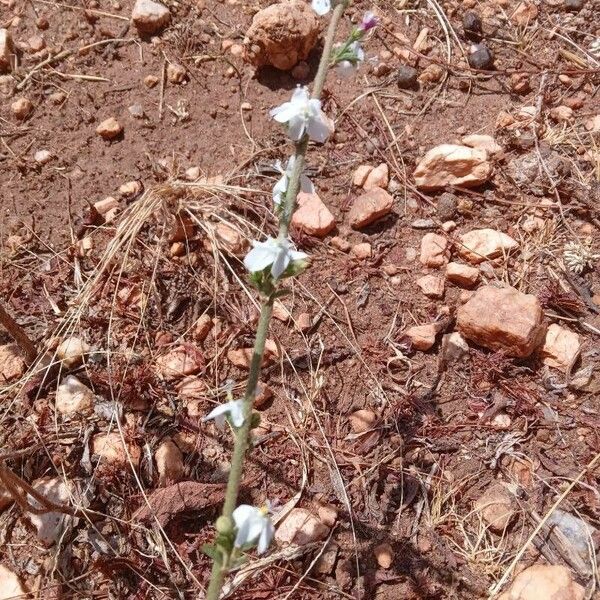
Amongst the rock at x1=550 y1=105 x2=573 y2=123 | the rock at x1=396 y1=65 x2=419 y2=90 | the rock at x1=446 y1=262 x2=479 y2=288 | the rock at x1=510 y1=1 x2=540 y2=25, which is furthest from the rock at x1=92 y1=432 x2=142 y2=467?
the rock at x1=510 y1=1 x2=540 y2=25

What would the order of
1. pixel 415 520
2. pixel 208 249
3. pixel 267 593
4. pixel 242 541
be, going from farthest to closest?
pixel 208 249 → pixel 415 520 → pixel 267 593 → pixel 242 541

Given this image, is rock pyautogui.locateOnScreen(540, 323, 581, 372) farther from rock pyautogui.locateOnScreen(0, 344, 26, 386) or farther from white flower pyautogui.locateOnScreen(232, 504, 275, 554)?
rock pyautogui.locateOnScreen(0, 344, 26, 386)

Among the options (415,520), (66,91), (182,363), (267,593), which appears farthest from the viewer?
(66,91)

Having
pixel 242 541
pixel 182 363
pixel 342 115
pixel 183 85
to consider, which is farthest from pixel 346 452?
pixel 183 85

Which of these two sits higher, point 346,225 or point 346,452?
point 346,225

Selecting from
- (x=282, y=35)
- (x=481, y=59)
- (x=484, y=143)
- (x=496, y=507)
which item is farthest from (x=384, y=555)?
(x=481, y=59)

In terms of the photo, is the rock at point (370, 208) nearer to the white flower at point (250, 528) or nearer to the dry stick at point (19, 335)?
the dry stick at point (19, 335)

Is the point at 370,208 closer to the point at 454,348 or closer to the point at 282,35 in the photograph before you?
the point at 454,348

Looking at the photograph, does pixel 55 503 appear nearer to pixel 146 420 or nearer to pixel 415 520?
pixel 146 420
